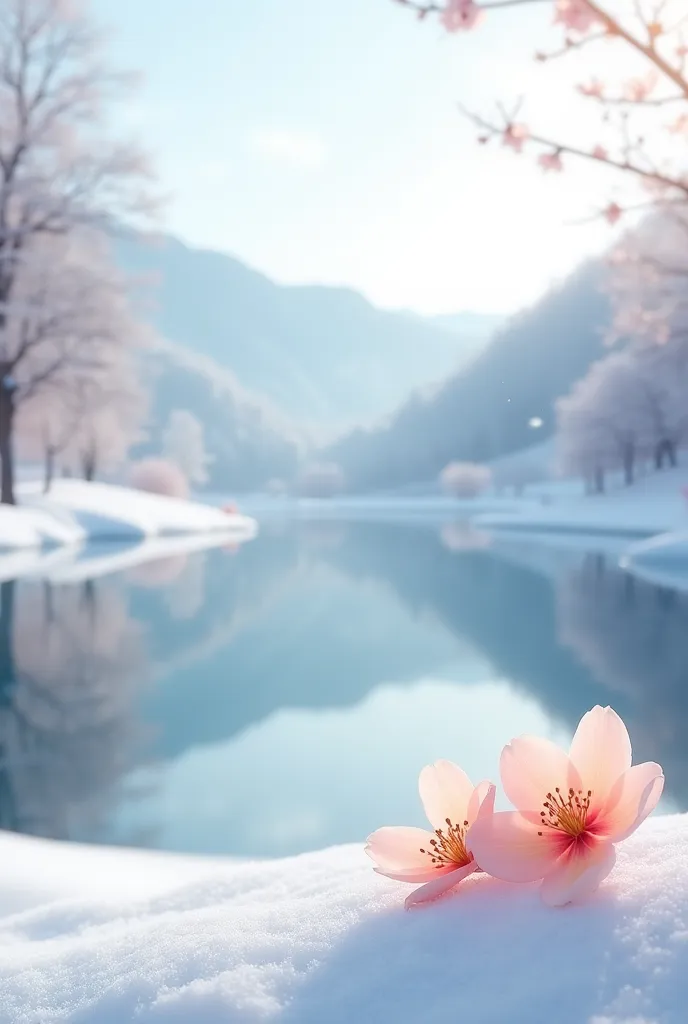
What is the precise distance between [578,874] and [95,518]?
16655 millimetres

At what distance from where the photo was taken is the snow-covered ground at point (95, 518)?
13781 millimetres

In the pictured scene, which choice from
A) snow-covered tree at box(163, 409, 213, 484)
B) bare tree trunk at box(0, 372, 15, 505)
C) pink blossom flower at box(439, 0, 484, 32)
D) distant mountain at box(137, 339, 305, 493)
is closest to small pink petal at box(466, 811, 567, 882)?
pink blossom flower at box(439, 0, 484, 32)

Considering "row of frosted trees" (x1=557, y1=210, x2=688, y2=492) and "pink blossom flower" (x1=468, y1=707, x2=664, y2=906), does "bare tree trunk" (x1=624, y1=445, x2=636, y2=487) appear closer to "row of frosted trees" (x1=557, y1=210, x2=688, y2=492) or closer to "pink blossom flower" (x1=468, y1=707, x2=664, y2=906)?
"row of frosted trees" (x1=557, y1=210, x2=688, y2=492)

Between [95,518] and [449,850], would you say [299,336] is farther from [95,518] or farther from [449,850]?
[449,850]

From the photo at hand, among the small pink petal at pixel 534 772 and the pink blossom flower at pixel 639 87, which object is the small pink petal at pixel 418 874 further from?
the pink blossom flower at pixel 639 87

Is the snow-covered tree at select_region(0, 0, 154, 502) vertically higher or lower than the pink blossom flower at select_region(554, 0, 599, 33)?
higher

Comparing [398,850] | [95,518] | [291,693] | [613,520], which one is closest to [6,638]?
[291,693]

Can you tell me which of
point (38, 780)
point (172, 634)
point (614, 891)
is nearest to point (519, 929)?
point (614, 891)

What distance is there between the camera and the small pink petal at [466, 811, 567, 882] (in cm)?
92

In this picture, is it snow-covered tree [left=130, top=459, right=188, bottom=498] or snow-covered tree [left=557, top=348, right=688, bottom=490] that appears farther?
snow-covered tree [left=557, top=348, right=688, bottom=490]

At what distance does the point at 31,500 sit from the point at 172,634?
10.4 meters

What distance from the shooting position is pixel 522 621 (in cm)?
782

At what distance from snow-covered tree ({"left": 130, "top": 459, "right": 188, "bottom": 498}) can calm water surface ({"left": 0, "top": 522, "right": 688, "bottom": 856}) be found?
16.9 m

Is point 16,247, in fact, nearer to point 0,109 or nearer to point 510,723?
point 0,109
